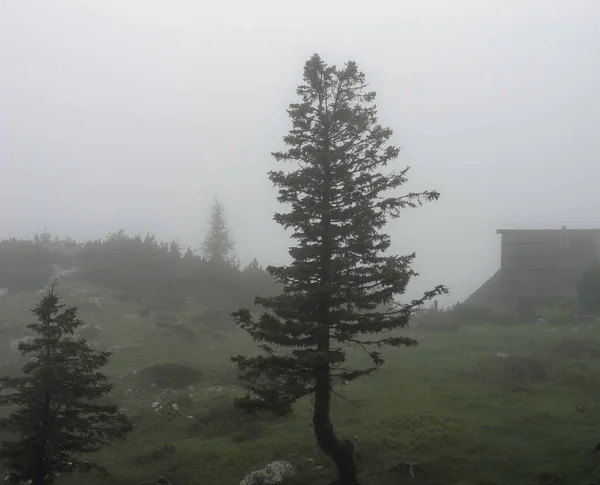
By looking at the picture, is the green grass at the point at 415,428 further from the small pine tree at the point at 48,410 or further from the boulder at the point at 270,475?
the small pine tree at the point at 48,410

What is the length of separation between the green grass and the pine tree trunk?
32.6 inches

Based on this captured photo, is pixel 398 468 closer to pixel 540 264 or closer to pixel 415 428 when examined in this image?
pixel 415 428

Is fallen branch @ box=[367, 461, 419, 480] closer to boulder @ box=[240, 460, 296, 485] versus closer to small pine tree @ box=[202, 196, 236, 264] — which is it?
boulder @ box=[240, 460, 296, 485]

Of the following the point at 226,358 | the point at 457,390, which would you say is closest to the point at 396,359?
the point at 457,390

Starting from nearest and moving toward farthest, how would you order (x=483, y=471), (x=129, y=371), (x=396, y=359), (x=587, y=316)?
(x=483, y=471) < (x=129, y=371) < (x=396, y=359) < (x=587, y=316)

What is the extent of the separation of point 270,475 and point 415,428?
6.18 metres

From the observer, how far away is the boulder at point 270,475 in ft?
49.1

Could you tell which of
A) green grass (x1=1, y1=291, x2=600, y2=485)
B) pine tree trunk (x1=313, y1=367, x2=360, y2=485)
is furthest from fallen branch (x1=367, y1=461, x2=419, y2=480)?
pine tree trunk (x1=313, y1=367, x2=360, y2=485)

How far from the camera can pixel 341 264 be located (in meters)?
14.8

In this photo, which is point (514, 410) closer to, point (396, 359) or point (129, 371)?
point (396, 359)

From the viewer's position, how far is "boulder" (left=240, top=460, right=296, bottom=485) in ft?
49.1

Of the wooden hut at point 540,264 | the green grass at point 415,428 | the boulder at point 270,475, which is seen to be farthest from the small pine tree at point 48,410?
the wooden hut at point 540,264

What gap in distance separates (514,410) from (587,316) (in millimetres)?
23029

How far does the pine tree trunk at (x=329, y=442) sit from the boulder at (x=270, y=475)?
1896 mm
